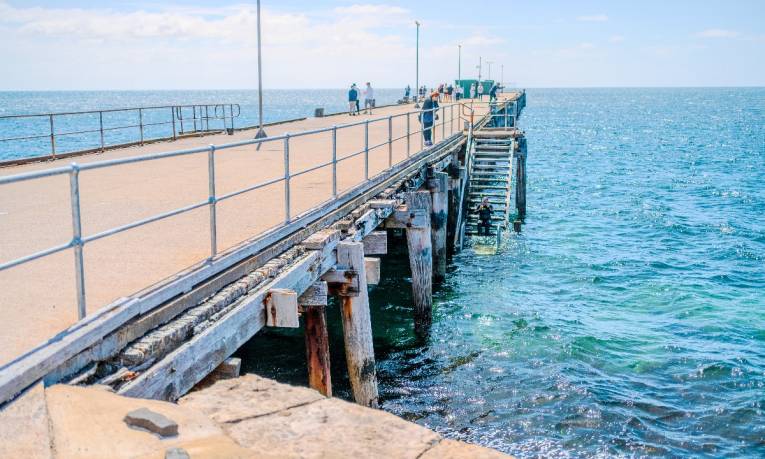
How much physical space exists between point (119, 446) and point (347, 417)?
1.21 m

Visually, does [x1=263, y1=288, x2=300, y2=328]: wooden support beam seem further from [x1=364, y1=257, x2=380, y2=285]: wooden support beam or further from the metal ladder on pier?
the metal ladder on pier

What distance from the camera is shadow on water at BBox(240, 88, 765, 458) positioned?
34.8ft

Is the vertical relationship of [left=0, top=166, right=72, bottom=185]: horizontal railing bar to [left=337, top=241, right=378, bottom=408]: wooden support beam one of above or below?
above

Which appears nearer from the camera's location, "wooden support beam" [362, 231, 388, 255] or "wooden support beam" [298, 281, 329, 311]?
"wooden support beam" [298, 281, 329, 311]

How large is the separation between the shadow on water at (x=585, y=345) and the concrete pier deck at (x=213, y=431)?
6.20 meters

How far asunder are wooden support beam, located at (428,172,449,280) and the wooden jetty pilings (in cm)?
102

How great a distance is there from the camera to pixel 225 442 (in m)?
3.86

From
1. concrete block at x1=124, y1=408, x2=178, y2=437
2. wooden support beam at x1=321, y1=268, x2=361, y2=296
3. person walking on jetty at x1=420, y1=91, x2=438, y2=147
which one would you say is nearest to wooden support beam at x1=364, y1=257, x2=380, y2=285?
Answer: wooden support beam at x1=321, y1=268, x2=361, y2=296

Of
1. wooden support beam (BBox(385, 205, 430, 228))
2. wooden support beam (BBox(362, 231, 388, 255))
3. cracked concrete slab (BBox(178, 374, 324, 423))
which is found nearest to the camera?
cracked concrete slab (BBox(178, 374, 324, 423))

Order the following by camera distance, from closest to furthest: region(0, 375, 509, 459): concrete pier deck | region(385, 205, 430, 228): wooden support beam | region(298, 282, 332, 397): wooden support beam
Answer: region(0, 375, 509, 459): concrete pier deck → region(298, 282, 332, 397): wooden support beam → region(385, 205, 430, 228): wooden support beam

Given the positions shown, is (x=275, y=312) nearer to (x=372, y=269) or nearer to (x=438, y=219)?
(x=372, y=269)

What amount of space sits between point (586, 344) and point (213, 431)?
Result: 36.7ft

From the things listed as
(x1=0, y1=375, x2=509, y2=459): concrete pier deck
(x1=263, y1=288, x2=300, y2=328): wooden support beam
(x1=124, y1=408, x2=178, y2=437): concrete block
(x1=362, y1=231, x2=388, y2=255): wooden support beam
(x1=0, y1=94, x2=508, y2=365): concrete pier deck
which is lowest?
(x1=362, y1=231, x2=388, y2=255): wooden support beam

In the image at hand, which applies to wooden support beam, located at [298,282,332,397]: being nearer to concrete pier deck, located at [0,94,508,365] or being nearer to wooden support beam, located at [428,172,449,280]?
concrete pier deck, located at [0,94,508,365]
